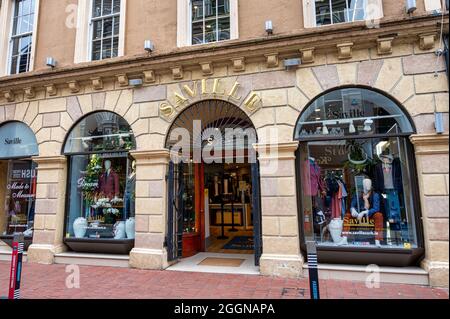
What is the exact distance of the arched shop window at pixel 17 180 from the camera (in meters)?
8.55

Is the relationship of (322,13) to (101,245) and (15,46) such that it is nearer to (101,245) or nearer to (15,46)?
(101,245)

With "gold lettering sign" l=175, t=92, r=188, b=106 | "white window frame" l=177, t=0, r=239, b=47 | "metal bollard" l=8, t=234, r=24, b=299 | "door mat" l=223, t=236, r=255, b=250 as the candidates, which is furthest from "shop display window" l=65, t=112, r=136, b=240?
"door mat" l=223, t=236, r=255, b=250

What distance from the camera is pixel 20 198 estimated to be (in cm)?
898

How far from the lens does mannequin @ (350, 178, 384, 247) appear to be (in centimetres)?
623

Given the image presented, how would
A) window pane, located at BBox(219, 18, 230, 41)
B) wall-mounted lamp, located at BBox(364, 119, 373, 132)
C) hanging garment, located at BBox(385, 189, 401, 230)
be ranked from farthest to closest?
window pane, located at BBox(219, 18, 230, 41) → wall-mounted lamp, located at BBox(364, 119, 373, 132) → hanging garment, located at BBox(385, 189, 401, 230)

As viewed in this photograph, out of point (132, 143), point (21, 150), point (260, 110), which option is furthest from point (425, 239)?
point (21, 150)

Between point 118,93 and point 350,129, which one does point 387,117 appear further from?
point 118,93

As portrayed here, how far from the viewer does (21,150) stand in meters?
8.56

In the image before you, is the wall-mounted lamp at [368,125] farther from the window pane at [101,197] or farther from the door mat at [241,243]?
the window pane at [101,197]

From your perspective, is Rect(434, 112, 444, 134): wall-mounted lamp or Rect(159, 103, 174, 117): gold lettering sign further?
Rect(159, 103, 174, 117): gold lettering sign

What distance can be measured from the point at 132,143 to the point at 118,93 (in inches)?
53.6

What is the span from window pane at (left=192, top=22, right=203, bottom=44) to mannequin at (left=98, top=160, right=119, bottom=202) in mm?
3937

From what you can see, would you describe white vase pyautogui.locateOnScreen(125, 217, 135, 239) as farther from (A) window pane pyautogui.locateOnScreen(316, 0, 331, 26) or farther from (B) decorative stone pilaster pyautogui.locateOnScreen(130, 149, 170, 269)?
(A) window pane pyautogui.locateOnScreen(316, 0, 331, 26)

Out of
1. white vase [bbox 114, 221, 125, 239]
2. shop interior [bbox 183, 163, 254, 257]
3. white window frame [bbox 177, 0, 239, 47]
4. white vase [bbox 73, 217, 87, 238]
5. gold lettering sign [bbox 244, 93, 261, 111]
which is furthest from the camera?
shop interior [bbox 183, 163, 254, 257]
